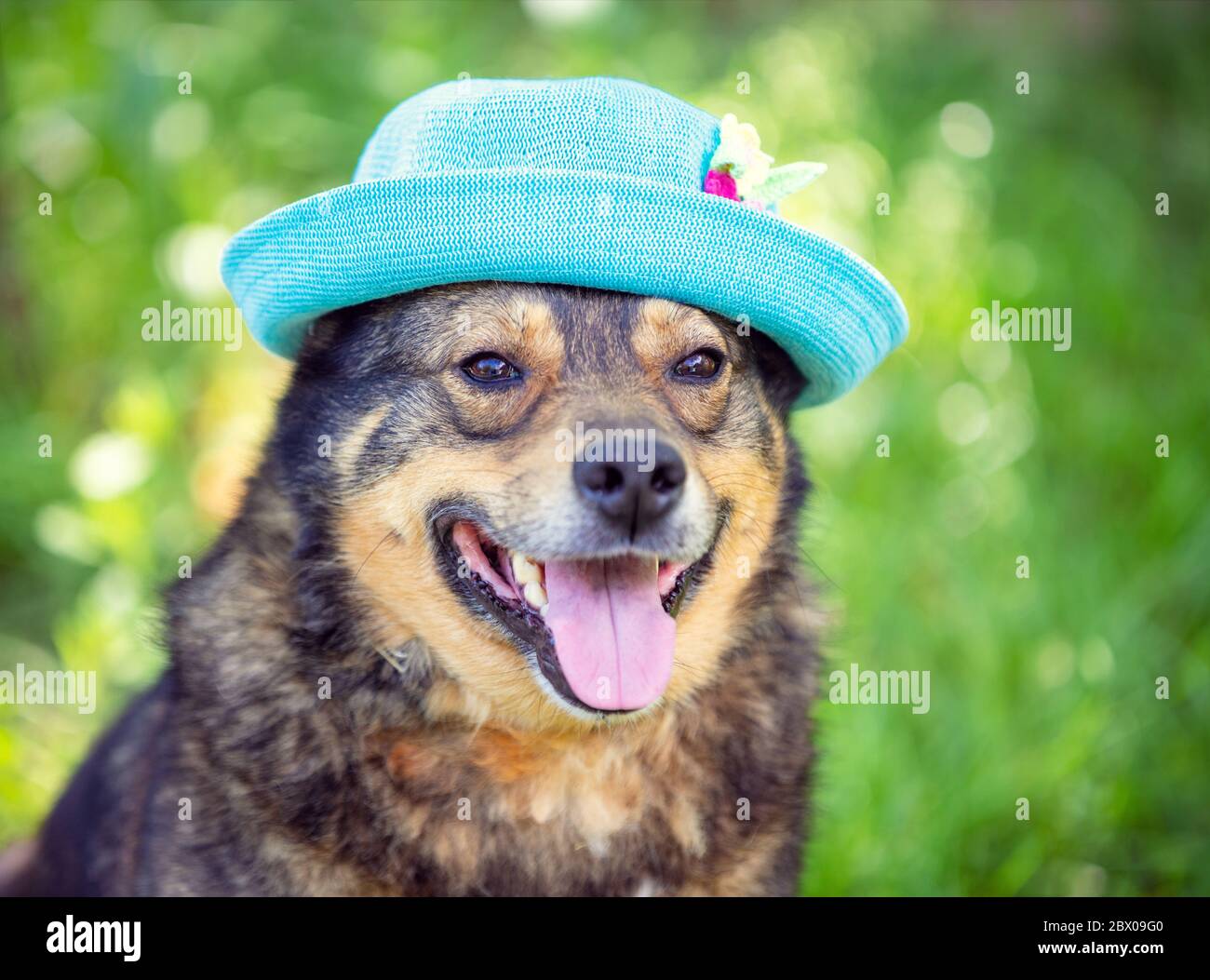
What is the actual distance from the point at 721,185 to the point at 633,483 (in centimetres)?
69

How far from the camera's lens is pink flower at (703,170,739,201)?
2607mm

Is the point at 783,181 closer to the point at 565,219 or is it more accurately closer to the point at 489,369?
the point at 565,219

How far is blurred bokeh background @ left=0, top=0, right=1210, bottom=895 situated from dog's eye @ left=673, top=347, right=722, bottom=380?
2.21 ft

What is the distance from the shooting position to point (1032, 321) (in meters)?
5.95

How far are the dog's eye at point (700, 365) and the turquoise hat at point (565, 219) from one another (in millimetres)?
102

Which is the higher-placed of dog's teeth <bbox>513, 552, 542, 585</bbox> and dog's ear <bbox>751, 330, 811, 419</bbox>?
dog's ear <bbox>751, 330, 811, 419</bbox>

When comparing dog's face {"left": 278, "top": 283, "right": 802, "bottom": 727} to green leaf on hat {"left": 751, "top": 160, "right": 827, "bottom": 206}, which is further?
green leaf on hat {"left": 751, "top": 160, "right": 827, "bottom": 206}

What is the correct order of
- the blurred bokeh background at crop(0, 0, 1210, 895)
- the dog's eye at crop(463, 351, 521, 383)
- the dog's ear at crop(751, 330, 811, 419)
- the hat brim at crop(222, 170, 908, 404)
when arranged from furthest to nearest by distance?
the blurred bokeh background at crop(0, 0, 1210, 895)
the dog's ear at crop(751, 330, 811, 419)
the dog's eye at crop(463, 351, 521, 383)
the hat brim at crop(222, 170, 908, 404)

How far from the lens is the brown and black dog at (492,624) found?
8.38 feet

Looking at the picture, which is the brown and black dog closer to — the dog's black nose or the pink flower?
the dog's black nose

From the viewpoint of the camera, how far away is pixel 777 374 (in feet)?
9.64

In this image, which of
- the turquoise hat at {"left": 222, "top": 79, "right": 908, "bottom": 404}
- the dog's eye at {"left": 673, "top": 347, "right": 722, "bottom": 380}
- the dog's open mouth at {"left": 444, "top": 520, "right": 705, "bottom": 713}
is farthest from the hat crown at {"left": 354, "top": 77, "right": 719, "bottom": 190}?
the dog's open mouth at {"left": 444, "top": 520, "right": 705, "bottom": 713}

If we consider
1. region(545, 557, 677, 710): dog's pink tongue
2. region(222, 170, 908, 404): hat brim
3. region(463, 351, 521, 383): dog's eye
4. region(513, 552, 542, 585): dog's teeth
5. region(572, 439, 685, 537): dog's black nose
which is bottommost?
region(545, 557, 677, 710): dog's pink tongue
